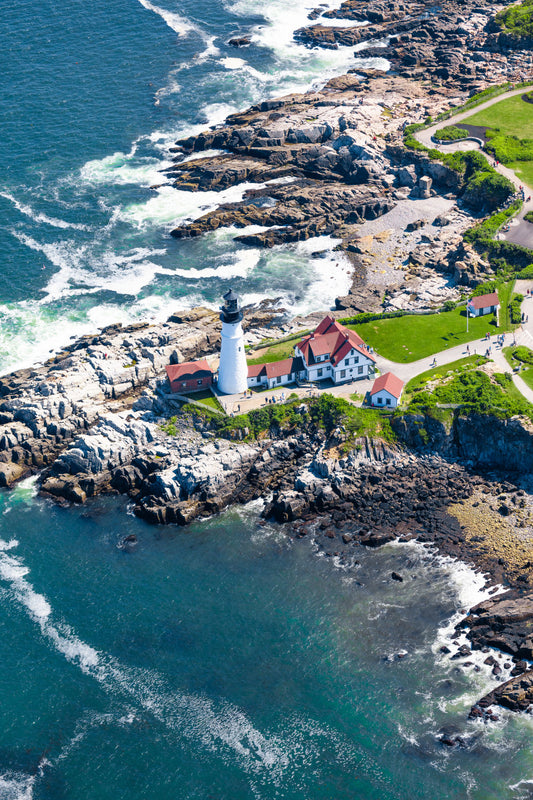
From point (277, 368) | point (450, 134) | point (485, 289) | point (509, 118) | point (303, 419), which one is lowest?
point (303, 419)

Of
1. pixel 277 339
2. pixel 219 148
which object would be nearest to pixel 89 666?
pixel 277 339

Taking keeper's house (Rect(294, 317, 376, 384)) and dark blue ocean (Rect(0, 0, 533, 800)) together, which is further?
keeper's house (Rect(294, 317, 376, 384))

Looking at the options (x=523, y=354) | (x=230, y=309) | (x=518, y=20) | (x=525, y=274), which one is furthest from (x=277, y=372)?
Result: (x=518, y=20)

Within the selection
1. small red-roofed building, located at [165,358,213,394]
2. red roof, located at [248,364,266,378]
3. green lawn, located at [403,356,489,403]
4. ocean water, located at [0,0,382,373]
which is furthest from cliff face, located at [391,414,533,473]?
ocean water, located at [0,0,382,373]

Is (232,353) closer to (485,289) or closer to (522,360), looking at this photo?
(522,360)

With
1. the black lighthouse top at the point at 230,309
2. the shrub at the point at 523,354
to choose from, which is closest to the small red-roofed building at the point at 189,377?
the black lighthouse top at the point at 230,309

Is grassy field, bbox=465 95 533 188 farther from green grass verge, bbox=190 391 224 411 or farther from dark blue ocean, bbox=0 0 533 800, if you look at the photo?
green grass verge, bbox=190 391 224 411
